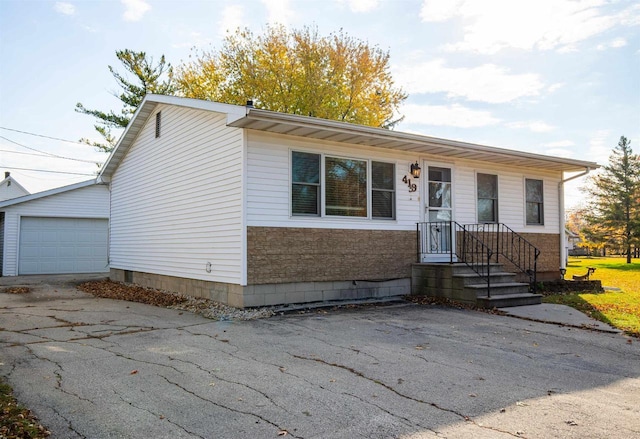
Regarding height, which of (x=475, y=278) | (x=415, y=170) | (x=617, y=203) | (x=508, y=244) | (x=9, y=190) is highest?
(x=9, y=190)

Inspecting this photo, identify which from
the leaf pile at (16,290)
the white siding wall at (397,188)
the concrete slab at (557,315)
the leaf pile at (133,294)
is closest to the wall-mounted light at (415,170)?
the white siding wall at (397,188)

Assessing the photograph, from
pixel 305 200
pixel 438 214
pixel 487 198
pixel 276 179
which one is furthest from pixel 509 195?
pixel 276 179

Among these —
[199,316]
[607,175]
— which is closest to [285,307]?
[199,316]

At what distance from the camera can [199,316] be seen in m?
8.56

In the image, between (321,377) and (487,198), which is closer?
(321,377)

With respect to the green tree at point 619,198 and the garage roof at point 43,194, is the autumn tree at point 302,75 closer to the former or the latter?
the garage roof at point 43,194

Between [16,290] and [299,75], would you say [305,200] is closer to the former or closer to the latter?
[16,290]

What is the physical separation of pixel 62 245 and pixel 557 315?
1803cm

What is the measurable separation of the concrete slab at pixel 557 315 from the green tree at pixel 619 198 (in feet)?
96.0

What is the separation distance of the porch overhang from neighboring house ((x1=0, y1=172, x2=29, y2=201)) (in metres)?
33.9

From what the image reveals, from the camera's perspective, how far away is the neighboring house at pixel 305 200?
9008 millimetres

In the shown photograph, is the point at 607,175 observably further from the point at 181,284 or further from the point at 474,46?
the point at 181,284

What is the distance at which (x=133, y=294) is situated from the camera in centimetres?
1166

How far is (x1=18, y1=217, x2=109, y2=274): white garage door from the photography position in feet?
60.1
